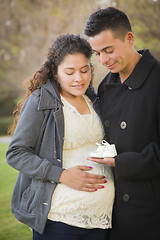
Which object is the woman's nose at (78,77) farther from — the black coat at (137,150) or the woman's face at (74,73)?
the black coat at (137,150)

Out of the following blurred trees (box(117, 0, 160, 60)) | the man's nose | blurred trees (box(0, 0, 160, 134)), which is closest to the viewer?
the man's nose

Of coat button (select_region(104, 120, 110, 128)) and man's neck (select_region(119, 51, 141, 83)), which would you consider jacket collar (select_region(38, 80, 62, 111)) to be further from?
man's neck (select_region(119, 51, 141, 83))

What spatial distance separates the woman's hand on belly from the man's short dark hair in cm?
76

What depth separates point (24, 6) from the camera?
371 inches

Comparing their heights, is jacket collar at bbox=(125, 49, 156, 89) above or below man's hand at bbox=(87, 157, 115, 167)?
above

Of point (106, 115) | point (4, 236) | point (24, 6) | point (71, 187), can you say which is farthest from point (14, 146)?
point (24, 6)

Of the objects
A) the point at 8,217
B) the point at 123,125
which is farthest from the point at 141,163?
the point at 8,217

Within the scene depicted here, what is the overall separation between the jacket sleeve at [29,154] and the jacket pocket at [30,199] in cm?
9

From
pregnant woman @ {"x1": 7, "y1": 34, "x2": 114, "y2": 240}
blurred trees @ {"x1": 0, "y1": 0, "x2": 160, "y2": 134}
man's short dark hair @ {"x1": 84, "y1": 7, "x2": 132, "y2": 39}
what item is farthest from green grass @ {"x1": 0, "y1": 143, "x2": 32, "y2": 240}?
blurred trees @ {"x1": 0, "y1": 0, "x2": 160, "y2": 134}

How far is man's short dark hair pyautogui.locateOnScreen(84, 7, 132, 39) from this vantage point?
1684 millimetres

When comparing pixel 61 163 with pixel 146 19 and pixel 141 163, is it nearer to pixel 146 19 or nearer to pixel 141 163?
pixel 141 163

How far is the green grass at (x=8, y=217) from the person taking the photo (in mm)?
2959

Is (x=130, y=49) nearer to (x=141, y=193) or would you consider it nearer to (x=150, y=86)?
(x=150, y=86)

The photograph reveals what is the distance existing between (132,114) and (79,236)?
2.43 ft
